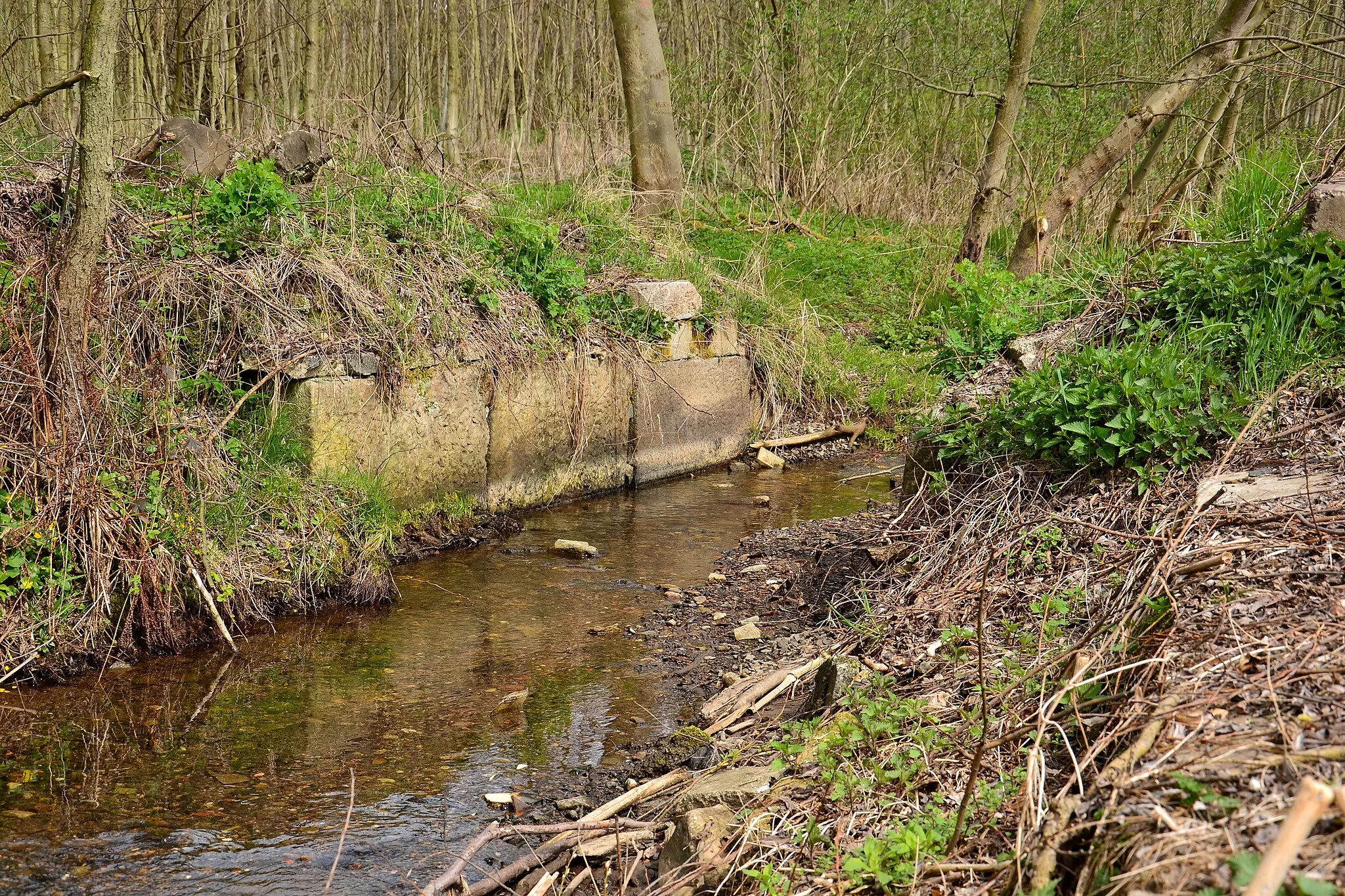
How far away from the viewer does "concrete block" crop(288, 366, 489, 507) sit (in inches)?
225

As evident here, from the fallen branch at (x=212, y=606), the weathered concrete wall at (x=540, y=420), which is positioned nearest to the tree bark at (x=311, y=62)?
the weathered concrete wall at (x=540, y=420)

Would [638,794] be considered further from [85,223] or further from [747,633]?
[85,223]

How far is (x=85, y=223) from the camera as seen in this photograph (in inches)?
183

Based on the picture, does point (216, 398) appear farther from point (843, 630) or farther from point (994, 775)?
A: point (994, 775)

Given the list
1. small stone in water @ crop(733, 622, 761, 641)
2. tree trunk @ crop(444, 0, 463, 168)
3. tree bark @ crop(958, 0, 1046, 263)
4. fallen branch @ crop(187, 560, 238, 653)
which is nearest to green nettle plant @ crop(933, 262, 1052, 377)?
small stone in water @ crop(733, 622, 761, 641)

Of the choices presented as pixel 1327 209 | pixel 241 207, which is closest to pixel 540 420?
pixel 241 207

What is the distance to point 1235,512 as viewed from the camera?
3225 millimetres

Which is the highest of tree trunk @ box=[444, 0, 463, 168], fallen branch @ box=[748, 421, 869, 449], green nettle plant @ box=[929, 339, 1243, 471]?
tree trunk @ box=[444, 0, 463, 168]

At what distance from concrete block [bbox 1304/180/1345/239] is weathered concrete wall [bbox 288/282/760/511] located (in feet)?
14.0

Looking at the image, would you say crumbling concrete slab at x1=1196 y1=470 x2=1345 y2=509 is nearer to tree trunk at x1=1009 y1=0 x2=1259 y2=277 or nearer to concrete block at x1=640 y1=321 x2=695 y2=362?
tree trunk at x1=1009 y1=0 x2=1259 y2=277

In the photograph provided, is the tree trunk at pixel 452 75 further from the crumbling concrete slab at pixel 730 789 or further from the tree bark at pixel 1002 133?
the crumbling concrete slab at pixel 730 789

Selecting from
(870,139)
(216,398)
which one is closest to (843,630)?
(216,398)

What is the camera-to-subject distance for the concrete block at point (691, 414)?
7.82 meters

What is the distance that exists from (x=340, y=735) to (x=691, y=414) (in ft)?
15.0
